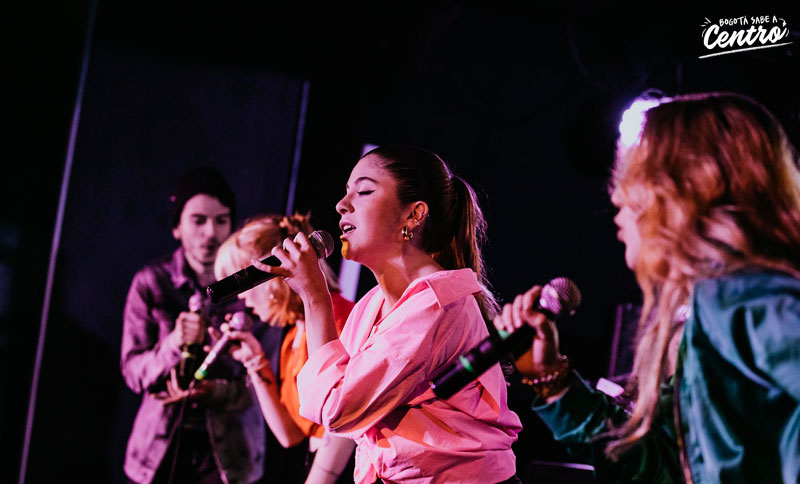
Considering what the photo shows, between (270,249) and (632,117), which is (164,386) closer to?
(270,249)

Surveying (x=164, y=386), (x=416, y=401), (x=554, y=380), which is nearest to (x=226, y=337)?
(x=164, y=386)

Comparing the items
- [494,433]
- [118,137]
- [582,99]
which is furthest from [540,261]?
[494,433]

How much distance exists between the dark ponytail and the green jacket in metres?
0.97

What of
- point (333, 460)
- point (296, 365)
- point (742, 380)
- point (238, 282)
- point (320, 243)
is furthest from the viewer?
point (296, 365)

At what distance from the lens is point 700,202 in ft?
4.26

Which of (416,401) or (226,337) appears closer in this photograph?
(416,401)

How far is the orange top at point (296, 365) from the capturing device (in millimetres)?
2754

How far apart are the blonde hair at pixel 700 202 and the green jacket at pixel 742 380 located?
0.07 meters

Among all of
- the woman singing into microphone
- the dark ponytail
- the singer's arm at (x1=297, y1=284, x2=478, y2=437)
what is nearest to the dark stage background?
the dark ponytail

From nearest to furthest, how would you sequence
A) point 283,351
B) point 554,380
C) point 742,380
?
point 742,380 → point 554,380 → point 283,351

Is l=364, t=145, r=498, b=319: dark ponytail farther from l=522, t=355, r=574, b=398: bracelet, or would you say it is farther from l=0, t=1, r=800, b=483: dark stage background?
l=0, t=1, r=800, b=483: dark stage background

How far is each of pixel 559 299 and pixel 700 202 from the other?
0.30 meters

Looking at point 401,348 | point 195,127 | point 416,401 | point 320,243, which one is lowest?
point 416,401

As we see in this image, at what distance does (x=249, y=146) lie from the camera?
4.29 m
